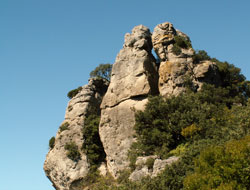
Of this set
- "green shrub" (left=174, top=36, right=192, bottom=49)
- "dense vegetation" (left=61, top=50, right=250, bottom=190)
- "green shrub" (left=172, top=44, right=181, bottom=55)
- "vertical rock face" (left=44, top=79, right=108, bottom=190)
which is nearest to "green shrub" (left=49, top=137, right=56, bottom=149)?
"vertical rock face" (left=44, top=79, right=108, bottom=190)

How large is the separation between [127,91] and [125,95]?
586 mm

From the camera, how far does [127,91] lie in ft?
144

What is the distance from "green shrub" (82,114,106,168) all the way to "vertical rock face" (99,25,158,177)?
1869 mm

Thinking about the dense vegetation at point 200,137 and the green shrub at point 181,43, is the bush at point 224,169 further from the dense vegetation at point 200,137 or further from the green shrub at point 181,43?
the green shrub at point 181,43

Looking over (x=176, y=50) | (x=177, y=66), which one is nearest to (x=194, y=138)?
(x=177, y=66)

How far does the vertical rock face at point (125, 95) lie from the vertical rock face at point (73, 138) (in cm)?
358

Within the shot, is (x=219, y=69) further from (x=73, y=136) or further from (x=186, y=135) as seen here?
(x=73, y=136)

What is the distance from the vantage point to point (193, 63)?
43.7 meters

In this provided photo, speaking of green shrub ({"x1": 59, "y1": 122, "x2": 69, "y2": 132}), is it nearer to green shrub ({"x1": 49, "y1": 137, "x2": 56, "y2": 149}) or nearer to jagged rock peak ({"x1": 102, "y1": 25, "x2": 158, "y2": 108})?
green shrub ({"x1": 49, "y1": 137, "x2": 56, "y2": 149})

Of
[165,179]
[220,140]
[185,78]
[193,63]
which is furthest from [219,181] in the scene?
[193,63]

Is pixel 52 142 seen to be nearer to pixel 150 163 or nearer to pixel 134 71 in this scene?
pixel 134 71

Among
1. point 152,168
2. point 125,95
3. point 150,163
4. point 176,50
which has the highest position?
point 176,50

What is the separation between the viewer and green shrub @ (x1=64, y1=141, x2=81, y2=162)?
42647mm

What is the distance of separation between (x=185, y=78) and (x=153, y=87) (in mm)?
4531
